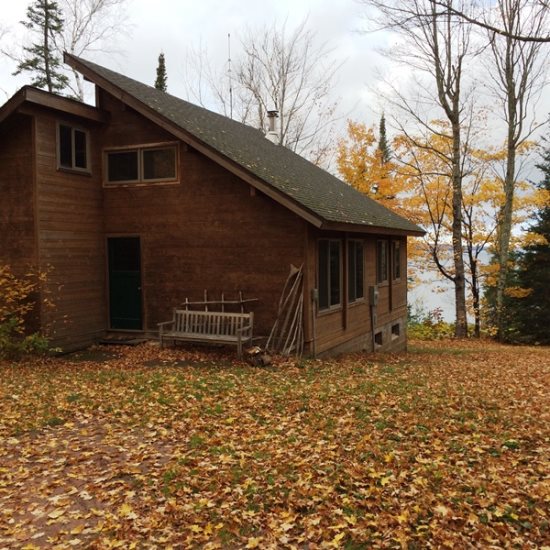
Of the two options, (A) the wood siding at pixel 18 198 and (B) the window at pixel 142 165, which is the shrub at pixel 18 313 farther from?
(B) the window at pixel 142 165

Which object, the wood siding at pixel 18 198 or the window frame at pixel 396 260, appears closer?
the wood siding at pixel 18 198

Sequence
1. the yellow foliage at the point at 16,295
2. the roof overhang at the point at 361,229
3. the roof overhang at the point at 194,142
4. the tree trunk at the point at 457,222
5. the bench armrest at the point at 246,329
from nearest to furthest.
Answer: the roof overhang at the point at 194,142, the roof overhang at the point at 361,229, the yellow foliage at the point at 16,295, the bench armrest at the point at 246,329, the tree trunk at the point at 457,222

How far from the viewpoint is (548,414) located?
7285 mm

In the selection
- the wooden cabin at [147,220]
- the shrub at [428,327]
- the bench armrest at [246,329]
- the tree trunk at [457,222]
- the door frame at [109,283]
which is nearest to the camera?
the bench armrest at [246,329]

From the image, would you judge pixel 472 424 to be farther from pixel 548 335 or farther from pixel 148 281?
pixel 548 335

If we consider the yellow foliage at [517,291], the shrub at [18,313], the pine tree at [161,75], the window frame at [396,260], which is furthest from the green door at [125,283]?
the pine tree at [161,75]

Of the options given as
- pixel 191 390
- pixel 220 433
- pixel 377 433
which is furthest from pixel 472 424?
pixel 191 390

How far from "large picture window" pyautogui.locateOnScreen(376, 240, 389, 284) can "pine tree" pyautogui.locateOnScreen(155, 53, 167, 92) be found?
2458 centimetres

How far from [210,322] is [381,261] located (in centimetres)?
732

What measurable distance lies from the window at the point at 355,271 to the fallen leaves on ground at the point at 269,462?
494 centimetres

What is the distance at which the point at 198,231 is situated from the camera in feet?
40.5

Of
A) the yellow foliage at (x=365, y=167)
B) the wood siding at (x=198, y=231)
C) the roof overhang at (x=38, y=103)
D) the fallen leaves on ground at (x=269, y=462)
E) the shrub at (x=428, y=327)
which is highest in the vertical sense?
the yellow foliage at (x=365, y=167)

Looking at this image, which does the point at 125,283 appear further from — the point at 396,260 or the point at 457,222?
the point at 457,222

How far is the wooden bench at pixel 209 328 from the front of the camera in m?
11.3
